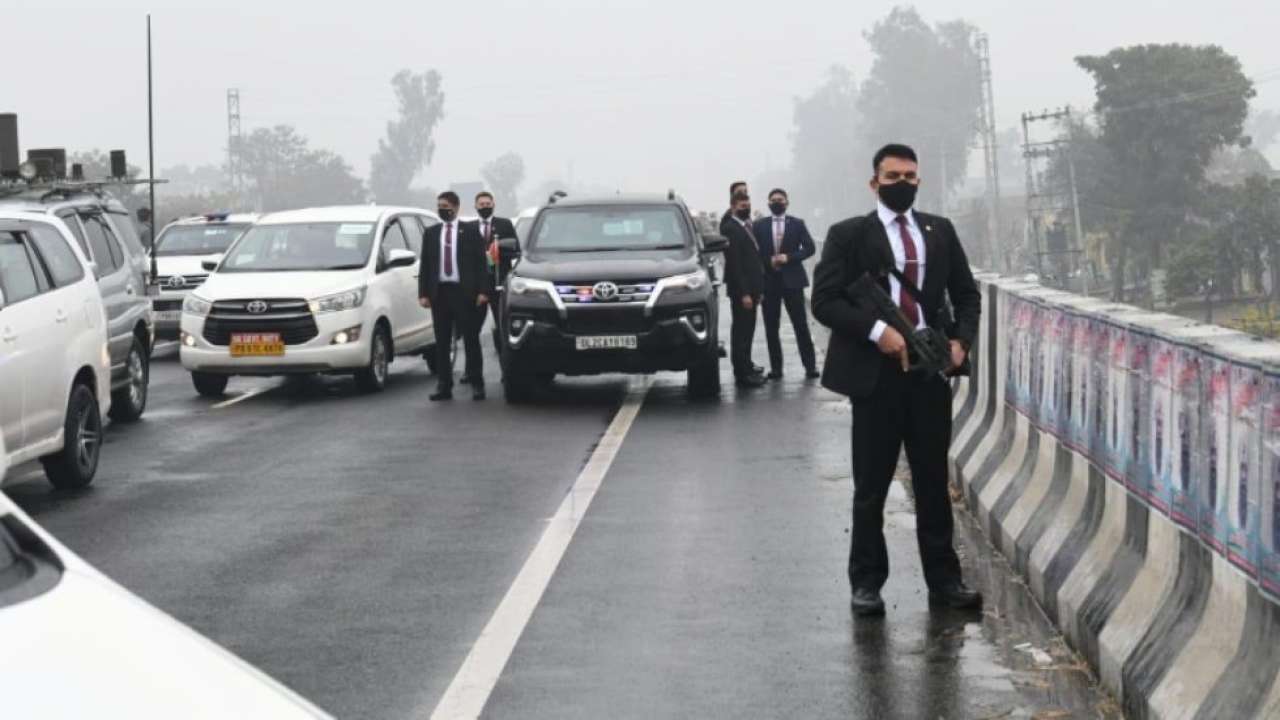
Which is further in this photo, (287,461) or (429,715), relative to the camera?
(287,461)

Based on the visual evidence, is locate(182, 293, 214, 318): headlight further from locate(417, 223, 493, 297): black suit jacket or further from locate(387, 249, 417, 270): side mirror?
locate(417, 223, 493, 297): black suit jacket

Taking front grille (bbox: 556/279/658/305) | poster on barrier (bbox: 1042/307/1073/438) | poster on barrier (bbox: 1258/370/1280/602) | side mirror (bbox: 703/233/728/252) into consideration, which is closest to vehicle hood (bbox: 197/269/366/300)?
front grille (bbox: 556/279/658/305)

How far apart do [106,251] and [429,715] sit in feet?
39.4

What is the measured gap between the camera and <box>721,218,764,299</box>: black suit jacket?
20.1m

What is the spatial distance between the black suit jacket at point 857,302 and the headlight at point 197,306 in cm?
1259

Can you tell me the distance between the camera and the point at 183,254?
29219 millimetres

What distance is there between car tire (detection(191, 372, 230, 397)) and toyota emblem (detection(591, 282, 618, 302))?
4233 millimetres

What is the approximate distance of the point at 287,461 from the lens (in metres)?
15.0

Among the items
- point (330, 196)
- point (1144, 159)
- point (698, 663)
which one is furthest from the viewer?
point (330, 196)

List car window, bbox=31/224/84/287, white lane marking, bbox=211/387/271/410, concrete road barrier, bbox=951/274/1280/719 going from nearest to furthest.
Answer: concrete road barrier, bbox=951/274/1280/719 → car window, bbox=31/224/84/287 → white lane marking, bbox=211/387/271/410

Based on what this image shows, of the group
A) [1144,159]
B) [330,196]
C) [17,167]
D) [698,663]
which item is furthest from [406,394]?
[330,196]

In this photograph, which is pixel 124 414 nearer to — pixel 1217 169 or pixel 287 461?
pixel 287 461

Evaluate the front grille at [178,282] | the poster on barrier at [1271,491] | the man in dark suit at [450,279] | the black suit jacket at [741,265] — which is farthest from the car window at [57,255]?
the front grille at [178,282]

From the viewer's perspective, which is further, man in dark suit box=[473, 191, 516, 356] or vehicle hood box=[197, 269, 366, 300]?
man in dark suit box=[473, 191, 516, 356]
